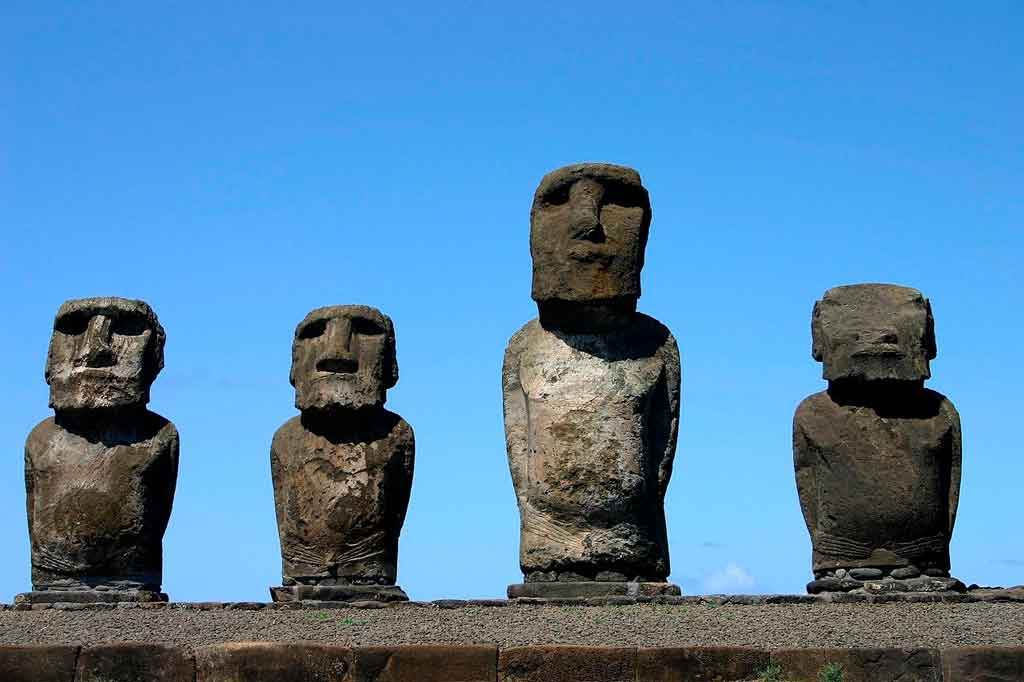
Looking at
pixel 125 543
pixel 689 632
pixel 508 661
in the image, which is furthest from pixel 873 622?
pixel 125 543

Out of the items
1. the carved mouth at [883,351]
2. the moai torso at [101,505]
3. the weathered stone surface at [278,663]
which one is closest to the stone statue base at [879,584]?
the carved mouth at [883,351]

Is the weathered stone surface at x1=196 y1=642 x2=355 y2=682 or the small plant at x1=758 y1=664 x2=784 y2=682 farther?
the weathered stone surface at x1=196 y1=642 x2=355 y2=682

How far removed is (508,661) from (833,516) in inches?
181

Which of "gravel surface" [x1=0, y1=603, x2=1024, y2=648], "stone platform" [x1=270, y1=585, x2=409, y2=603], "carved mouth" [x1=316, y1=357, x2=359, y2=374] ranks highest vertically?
"carved mouth" [x1=316, y1=357, x2=359, y2=374]

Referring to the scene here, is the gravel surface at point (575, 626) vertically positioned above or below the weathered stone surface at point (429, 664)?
above

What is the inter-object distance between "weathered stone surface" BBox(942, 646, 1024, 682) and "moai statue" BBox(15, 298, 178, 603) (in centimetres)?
761

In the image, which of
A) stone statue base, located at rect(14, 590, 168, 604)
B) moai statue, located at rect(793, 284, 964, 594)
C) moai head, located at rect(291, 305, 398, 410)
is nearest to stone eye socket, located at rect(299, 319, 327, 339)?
moai head, located at rect(291, 305, 398, 410)

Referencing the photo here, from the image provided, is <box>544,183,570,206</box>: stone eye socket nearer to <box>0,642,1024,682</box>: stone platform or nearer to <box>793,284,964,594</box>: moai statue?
<box>793,284,964,594</box>: moai statue

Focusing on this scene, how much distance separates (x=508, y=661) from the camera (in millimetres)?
14727

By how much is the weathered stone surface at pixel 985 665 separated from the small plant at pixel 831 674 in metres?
0.78

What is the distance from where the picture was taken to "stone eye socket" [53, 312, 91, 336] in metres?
19.3

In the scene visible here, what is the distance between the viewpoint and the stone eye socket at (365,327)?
18.8 m

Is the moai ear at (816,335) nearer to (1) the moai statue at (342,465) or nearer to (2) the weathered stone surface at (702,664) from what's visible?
(1) the moai statue at (342,465)

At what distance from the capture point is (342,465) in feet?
60.7
